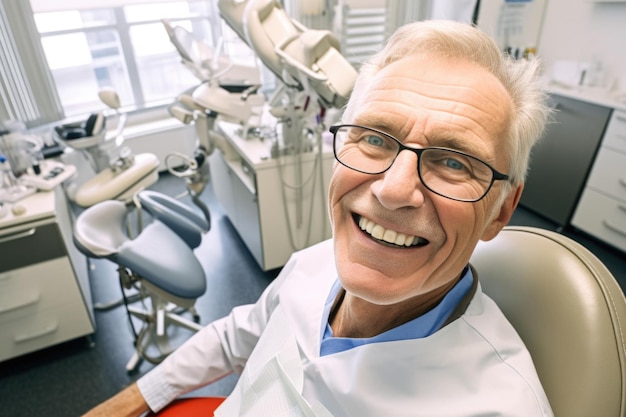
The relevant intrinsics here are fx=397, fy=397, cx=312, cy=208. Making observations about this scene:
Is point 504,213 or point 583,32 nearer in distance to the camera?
point 504,213

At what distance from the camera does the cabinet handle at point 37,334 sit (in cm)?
172

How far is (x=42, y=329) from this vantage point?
175cm

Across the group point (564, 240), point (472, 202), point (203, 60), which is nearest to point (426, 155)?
point (472, 202)

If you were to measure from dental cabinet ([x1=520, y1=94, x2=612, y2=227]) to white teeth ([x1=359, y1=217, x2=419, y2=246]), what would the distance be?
210cm

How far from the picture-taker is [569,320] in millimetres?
704

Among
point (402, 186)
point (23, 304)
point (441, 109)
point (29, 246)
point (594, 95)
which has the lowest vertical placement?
point (23, 304)

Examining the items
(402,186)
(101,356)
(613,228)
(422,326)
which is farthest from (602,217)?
(101,356)

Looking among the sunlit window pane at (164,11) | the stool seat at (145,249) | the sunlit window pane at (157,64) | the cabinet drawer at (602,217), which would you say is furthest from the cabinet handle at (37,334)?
the cabinet drawer at (602,217)

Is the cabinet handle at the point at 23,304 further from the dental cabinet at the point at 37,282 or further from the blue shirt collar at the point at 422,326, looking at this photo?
the blue shirt collar at the point at 422,326

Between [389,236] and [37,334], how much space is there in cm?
177

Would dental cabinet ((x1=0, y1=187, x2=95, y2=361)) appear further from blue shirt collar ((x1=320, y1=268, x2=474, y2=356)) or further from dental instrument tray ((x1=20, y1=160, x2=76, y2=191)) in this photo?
blue shirt collar ((x1=320, y1=268, x2=474, y2=356))

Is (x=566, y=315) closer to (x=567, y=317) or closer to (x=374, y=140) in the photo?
(x=567, y=317)

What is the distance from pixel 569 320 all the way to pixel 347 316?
1.39 feet

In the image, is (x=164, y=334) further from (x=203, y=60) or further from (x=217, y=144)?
(x=203, y=60)
